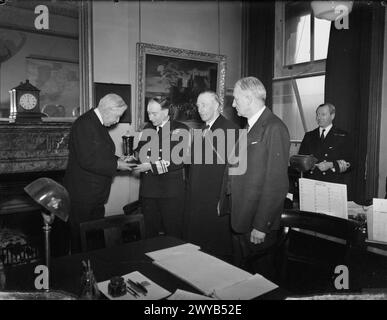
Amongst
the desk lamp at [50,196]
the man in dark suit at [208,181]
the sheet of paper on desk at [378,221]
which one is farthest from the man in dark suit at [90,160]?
the sheet of paper on desk at [378,221]

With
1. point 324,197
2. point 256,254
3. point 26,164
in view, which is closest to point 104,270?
point 256,254

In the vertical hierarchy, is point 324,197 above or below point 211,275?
above

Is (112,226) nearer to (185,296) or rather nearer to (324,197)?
(185,296)

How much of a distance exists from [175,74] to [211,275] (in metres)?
4.75

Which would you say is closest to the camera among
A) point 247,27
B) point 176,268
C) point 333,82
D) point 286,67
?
point 176,268

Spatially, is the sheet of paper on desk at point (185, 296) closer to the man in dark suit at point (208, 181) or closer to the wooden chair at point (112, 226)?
the wooden chair at point (112, 226)

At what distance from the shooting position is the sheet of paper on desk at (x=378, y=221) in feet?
6.40

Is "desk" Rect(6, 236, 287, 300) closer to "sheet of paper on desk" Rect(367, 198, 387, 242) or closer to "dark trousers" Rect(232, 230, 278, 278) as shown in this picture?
"dark trousers" Rect(232, 230, 278, 278)

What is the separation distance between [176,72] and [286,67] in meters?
1.93

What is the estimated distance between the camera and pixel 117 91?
5.26 metres

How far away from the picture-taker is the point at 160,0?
5.75 meters

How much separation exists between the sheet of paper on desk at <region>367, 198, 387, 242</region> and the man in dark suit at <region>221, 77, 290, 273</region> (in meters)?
0.54

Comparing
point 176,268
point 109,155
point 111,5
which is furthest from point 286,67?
point 176,268
